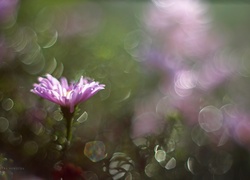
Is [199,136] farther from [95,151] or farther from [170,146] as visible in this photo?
[95,151]

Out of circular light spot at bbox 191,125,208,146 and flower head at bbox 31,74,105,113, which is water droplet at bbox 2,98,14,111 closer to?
flower head at bbox 31,74,105,113

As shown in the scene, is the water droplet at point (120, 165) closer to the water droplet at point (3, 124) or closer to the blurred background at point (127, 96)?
the blurred background at point (127, 96)

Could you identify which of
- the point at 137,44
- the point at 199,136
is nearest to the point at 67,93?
the point at 199,136

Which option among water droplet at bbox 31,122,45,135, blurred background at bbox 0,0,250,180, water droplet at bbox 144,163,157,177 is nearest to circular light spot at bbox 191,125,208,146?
blurred background at bbox 0,0,250,180

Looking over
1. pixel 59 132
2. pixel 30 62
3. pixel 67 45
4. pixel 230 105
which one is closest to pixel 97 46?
pixel 67 45

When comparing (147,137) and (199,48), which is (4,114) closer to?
(147,137)

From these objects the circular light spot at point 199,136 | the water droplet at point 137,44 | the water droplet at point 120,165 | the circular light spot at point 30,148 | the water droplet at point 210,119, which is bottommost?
the water droplet at point 120,165

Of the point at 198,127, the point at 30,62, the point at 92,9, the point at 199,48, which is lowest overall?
the point at 198,127

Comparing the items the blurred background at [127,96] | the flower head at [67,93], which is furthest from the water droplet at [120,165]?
the flower head at [67,93]
